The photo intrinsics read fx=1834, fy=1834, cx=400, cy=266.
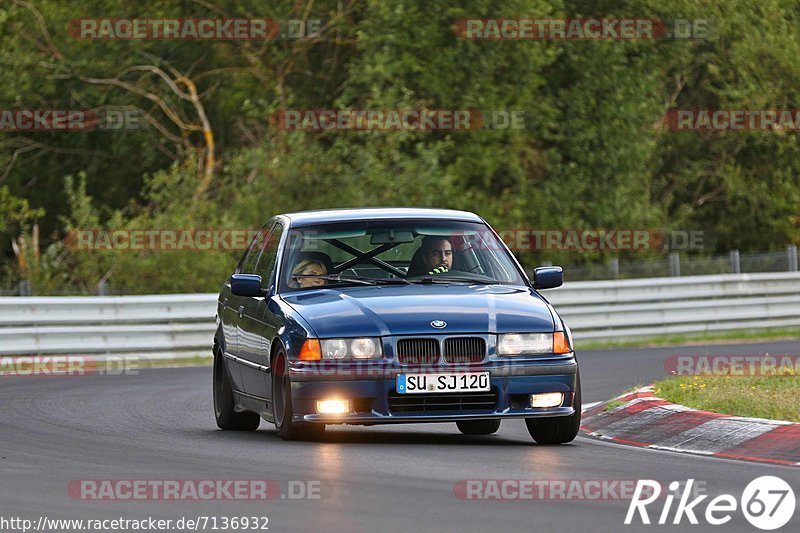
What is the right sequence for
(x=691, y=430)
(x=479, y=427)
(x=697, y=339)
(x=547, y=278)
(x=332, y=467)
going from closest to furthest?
1. (x=332, y=467)
2. (x=691, y=430)
3. (x=547, y=278)
4. (x=479, y=427)
5. (x=697, y=339)

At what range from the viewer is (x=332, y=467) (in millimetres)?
10133

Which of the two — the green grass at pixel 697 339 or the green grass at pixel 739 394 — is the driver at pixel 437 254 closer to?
the green grass at pixel 739 394

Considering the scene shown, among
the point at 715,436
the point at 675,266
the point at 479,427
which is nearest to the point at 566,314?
the point at 675,266

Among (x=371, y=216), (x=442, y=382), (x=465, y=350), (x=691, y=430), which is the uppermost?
(x=371, y=216)

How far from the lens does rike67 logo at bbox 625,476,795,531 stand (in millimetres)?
8109

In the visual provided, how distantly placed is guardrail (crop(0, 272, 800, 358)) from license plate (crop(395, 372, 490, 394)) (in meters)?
12.3

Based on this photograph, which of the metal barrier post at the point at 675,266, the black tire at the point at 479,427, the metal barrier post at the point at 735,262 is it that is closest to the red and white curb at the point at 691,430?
the black tire at the point at 479,427

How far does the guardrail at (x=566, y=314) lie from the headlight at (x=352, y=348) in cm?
1203

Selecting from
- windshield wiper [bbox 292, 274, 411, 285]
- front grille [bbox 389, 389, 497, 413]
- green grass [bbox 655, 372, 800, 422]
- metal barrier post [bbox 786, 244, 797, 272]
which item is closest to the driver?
windshield wiper [bbox 292, 274, 411, 285]

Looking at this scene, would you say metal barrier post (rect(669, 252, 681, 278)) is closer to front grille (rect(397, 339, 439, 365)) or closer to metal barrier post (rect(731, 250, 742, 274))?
metal barrier post (rect(731, 250, 742, 274))

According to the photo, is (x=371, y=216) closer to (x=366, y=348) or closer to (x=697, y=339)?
(x=366, y=348)

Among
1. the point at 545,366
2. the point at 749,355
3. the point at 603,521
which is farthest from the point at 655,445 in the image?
the point at 749,355

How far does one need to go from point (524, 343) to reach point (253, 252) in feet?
11.8

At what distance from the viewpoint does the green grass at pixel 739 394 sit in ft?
40.7
